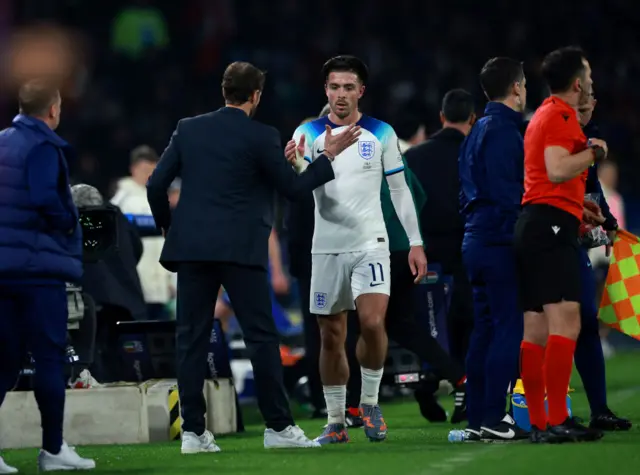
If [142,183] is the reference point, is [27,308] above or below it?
below

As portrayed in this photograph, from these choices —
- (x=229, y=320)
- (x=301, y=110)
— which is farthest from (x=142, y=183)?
(x=301, y=110)

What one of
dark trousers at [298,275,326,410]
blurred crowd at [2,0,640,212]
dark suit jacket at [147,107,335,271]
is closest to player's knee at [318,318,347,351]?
dark suit jacket at [147,107,335,271]

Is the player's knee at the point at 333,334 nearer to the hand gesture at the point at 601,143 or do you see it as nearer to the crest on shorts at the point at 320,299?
the crest on shorts at the point at 320,299

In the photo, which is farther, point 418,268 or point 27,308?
point 418,268

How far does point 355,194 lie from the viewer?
8.75 metres

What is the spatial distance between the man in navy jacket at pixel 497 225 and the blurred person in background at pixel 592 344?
762 millimetres

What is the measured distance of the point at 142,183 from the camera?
13.4 meters

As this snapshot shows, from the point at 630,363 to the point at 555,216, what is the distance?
8901mm

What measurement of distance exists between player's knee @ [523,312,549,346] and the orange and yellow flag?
160 centimetres

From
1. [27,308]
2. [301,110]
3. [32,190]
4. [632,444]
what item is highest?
[301,110]

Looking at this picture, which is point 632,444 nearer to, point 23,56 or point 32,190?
point 32,190

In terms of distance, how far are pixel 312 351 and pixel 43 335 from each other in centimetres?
432

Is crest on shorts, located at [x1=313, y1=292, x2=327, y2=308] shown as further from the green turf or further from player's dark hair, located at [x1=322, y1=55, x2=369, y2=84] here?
player's dark hair, located at [x1=322, y1=55, x2=369, y2=84]

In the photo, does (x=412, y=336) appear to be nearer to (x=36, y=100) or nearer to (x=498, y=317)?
(x=498, y=317)
